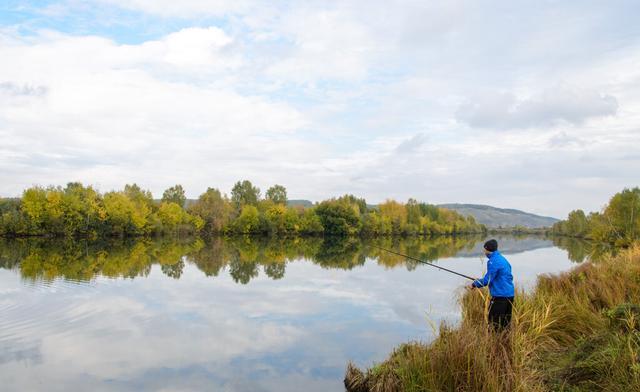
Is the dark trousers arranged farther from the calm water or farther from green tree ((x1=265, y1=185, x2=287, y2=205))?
green tree ((x1=265, y1=185, x2=287, y2=205))

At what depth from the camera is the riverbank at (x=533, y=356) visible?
217 inches

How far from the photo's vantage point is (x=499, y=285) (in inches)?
314

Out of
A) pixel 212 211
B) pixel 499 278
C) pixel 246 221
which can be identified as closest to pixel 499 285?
pixel 499 278

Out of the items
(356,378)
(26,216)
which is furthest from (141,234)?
(356,378)

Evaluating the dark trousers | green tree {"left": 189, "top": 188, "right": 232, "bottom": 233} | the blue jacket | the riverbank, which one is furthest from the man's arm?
green tree {"left": 189, "top": 188, "right": 232, "bottom": 233}

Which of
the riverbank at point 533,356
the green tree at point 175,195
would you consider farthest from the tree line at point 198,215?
the riverbank at point 533,356

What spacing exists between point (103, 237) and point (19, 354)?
59279 mm

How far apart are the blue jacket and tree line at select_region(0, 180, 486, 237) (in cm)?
6238

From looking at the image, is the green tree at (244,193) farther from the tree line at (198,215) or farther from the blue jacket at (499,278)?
the blue jacket at (499,278)

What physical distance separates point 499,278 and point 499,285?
0.40 feet

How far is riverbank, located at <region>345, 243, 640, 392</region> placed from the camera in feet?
18.1

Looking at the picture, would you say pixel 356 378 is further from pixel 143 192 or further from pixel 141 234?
pixel 143 192

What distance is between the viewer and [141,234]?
7381 cm

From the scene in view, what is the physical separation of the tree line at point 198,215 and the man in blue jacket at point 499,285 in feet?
205
